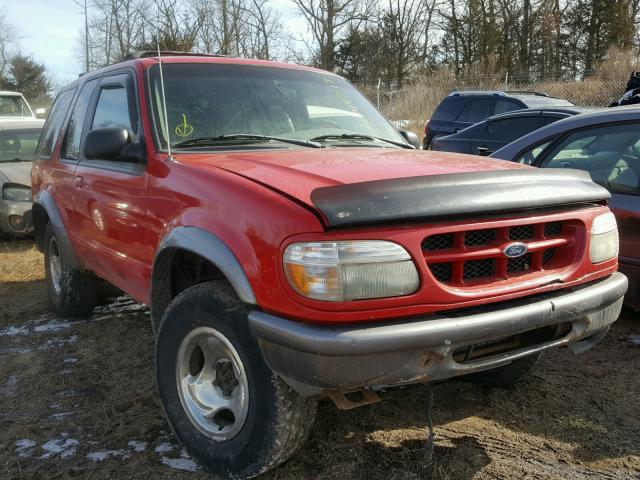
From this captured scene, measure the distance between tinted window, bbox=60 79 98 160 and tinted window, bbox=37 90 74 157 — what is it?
263mm

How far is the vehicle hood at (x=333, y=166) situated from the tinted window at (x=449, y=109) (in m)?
9.91

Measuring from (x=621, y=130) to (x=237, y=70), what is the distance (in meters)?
2.79

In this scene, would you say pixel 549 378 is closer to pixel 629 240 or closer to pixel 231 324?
pixel 629 240

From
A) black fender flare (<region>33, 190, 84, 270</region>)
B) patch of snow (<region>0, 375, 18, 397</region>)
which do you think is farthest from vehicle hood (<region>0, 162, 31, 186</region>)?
patch of snow (<region>0, 375, 18, 397</region>)

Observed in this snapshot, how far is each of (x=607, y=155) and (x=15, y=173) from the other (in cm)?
729

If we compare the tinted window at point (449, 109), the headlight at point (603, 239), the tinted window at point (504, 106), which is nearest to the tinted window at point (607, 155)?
the headlight at point (603, 239)

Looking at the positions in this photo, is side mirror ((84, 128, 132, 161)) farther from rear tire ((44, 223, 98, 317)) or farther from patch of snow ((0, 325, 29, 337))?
patch of snow ((0, 325, 29, 337))

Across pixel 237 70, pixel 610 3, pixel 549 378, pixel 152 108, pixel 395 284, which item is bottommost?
pixel 549 378

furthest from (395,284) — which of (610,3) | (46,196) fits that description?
(610,3)

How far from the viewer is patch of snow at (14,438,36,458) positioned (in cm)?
276

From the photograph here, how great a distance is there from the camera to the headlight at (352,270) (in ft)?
6.47

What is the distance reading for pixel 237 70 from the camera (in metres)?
3.49

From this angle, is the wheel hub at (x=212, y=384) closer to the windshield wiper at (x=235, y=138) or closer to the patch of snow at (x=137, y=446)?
the patch of snow at (x=137, y=446)

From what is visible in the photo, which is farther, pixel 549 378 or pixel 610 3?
pixel 610 3
